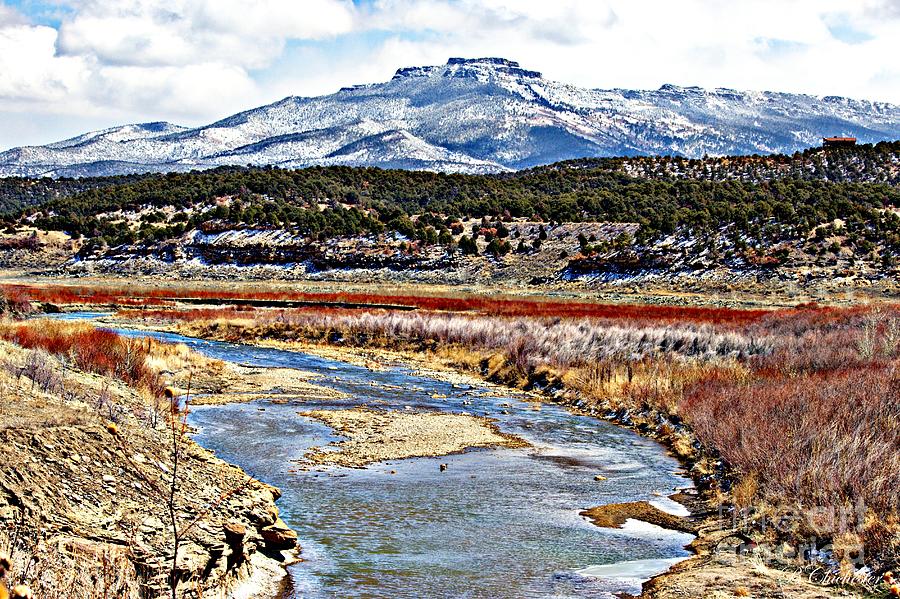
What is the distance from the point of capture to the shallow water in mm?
11445

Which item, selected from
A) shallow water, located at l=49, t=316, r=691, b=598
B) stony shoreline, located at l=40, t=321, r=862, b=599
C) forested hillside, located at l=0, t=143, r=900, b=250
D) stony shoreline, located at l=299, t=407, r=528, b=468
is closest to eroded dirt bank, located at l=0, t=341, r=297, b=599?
shallow water, located at l=49, t=316, r=691, b=598

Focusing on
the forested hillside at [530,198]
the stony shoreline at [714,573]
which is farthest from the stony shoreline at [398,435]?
the forested hillside at [530,198]

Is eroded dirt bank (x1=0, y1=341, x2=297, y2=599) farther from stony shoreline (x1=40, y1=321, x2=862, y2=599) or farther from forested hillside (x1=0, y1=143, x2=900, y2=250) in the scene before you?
forested hillside (x1=0, y1=143, x2=900, y2=250)

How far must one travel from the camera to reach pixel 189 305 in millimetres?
58094

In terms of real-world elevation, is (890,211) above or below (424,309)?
above

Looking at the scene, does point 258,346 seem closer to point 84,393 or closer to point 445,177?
point 84,393

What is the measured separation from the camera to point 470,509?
14.5 metres

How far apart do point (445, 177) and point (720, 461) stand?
123 m

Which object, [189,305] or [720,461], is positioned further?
[189,305]

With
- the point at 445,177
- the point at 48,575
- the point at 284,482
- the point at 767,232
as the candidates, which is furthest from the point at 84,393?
the point at 445,177

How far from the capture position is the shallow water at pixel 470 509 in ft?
37.6

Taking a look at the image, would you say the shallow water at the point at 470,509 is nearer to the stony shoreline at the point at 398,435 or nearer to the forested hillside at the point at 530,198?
the stony shoreline at the point at 398,435

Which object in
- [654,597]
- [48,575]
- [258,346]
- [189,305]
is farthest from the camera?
[189,305]

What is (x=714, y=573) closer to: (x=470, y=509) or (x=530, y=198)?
(x=470, y=509)
